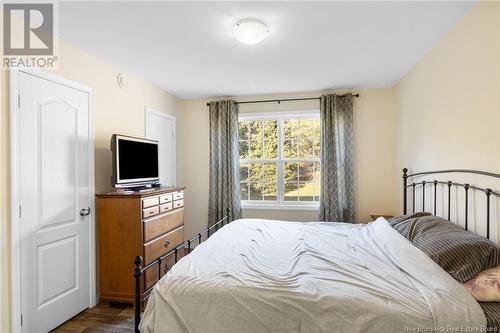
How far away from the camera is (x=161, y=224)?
2.91m

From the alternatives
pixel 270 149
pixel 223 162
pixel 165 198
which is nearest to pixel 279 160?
pixel 270 149

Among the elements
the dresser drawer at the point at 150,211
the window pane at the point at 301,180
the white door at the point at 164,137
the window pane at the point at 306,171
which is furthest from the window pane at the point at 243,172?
the dresser drawer at the point at 150,211

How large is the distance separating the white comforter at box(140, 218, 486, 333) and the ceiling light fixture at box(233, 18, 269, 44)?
1.68 m

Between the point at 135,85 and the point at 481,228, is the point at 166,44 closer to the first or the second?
the point at 135,85

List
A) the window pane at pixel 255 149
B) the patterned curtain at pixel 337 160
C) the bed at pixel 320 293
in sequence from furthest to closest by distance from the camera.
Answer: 1. the window pane at pixel 255 149
2. the patterned curtain at pixel 337 160
3. the bed at pixel 320 293

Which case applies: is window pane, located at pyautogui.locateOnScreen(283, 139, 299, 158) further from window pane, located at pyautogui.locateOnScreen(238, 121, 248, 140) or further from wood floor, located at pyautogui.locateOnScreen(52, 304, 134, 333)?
wood floor, located at pyautogui.locateOnScreen(52, 304, 134, 333)

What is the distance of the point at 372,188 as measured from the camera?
389 cm

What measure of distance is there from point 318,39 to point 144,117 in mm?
2362

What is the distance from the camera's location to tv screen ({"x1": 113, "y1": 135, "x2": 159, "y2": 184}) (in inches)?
105

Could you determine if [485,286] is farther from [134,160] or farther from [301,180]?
[134,160]

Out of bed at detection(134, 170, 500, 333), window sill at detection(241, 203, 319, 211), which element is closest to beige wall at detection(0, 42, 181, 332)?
bed at detection(134, 170, 500, 333)

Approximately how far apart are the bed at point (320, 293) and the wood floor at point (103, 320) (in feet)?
3.30

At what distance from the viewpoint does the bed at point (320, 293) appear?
1251mm

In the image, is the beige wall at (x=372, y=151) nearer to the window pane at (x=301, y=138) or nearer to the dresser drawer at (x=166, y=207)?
the window pane at (x=301, y=138)
